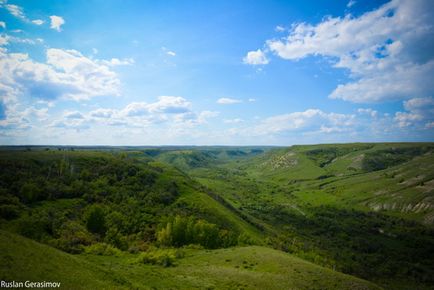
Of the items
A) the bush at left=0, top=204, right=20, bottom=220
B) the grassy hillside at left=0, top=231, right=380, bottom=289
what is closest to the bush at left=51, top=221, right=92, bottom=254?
the grassy hillside at left=0, top=231, right=380, bottom=289

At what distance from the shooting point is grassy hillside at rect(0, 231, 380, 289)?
95.8ft

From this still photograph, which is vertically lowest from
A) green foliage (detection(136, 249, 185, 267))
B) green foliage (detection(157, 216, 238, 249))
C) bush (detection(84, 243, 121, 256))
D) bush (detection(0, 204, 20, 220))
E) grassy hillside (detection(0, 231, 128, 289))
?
green foliage (detection(157, 216, 238, 249))

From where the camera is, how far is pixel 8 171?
93125 mm

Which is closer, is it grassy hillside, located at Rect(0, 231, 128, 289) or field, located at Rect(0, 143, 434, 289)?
grassy hillside, located at Rect(0, 231, 128, 289)

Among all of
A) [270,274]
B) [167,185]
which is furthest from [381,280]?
[167,185]

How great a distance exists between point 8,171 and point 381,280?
150745 mm

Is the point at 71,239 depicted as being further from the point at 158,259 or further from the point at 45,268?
the point at 45,268

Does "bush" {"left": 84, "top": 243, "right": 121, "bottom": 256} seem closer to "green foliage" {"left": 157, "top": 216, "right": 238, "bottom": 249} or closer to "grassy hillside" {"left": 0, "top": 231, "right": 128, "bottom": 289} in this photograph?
"green foliage" {"left": 157, "top": 216, "right": 238, "bottom": 249}

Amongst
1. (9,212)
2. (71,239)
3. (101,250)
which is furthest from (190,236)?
(9,212)

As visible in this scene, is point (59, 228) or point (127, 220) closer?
point (59, 228)

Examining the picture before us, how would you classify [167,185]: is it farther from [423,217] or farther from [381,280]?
[423,217]

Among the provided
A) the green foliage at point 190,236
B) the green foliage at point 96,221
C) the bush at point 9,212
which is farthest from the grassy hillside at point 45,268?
the green foliage at point 96,221

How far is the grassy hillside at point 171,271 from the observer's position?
2919cm

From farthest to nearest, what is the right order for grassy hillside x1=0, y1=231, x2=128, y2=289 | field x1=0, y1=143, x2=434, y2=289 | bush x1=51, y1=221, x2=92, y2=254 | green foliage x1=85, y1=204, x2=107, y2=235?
green foliage x1=85, y1=204, x2=107, y2=235, bush x1=51, y1=221, x2=92, y2=254, field x1=0, y1=143, x2=434, y2=289, grassy hillside x1=0, y1=231, x2=128, y2=289
